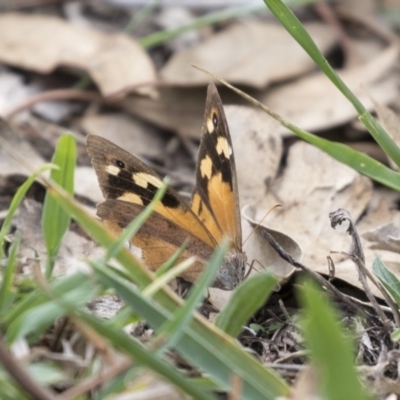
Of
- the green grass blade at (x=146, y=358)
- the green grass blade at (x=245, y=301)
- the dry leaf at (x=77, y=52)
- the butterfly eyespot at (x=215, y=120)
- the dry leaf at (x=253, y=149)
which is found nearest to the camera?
the green grass blade at (x=146, y=358)

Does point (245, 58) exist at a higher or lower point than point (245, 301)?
higher

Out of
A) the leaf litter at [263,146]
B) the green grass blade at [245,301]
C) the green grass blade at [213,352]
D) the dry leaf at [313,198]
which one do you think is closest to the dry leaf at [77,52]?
the leaf litter at [263,146]

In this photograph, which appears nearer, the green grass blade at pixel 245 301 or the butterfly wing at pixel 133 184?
the green grass blade at pixel 245 301

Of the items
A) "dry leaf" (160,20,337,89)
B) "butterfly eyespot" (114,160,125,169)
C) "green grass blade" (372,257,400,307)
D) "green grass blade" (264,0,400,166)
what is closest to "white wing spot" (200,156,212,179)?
"butterfly eyespot" (114,160,125,169)

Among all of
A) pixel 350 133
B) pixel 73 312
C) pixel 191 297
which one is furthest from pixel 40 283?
pixel 350 133

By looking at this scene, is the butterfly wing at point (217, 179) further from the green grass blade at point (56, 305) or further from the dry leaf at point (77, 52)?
the dry leaf at point (77, 52)

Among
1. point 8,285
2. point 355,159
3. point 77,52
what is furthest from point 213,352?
point 77,52

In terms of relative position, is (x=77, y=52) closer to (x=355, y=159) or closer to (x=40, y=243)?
(x=40, y=243)
